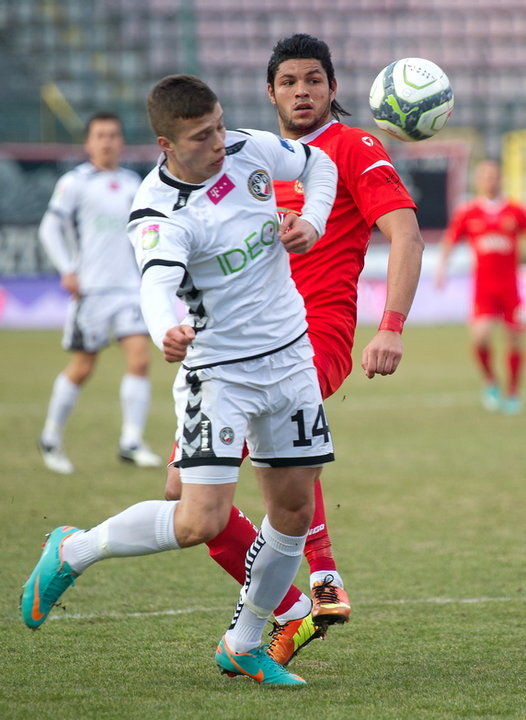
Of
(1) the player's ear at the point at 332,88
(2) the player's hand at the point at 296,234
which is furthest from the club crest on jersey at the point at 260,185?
(1) the player's ear at the point at 332,88

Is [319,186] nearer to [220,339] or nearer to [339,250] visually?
[339,250]

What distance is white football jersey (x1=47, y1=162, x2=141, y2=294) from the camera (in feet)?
27.3

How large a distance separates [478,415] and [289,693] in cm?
746

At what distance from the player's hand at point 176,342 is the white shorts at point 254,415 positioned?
38cm

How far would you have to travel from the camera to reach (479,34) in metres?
26.9


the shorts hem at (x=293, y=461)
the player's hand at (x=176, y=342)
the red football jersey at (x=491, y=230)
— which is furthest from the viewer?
the red football jersey at (x=491, y=230)

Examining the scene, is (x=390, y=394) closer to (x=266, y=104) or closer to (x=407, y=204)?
(x=407, y=204)

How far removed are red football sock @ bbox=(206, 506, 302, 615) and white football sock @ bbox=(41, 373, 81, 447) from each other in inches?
174

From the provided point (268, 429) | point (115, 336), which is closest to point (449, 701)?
point (268, 429)

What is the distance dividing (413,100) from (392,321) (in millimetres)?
939

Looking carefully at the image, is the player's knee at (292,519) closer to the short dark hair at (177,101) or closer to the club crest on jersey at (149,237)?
the club crest on jersey at (149,237)

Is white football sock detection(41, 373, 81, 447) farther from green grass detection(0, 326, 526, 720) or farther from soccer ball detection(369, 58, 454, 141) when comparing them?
soccer ball detection(369, 58, 454, 141)

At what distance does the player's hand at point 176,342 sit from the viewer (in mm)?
2906

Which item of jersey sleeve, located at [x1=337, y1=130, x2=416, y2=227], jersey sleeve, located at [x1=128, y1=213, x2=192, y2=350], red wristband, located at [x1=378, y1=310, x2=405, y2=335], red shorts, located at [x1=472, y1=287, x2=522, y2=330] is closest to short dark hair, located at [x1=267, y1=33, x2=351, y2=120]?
jersey sleeve, located at [x1=337, y1=130, x2=416, y2=227]
